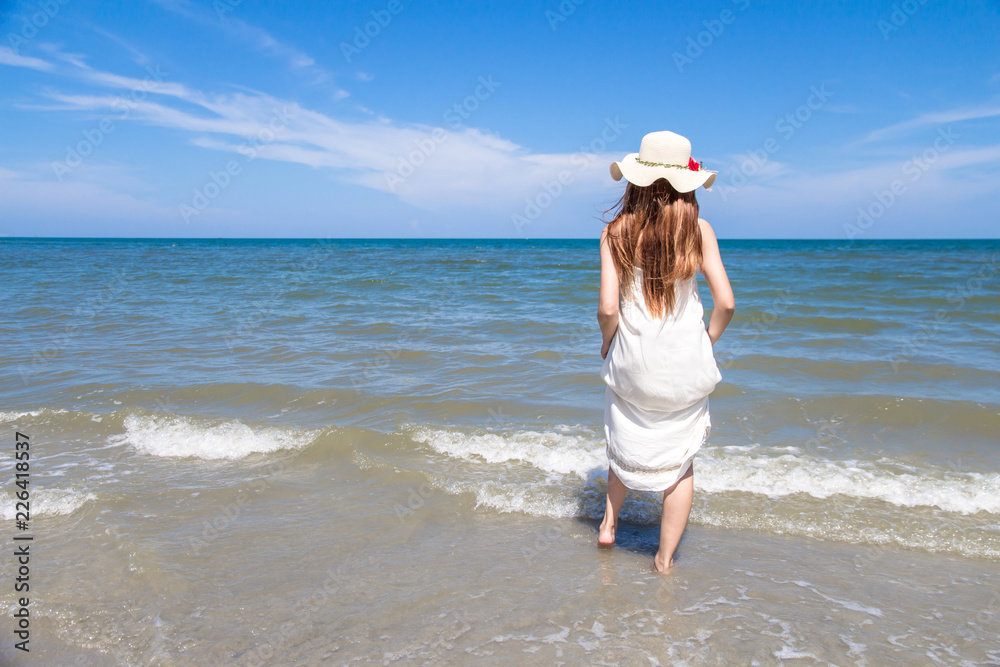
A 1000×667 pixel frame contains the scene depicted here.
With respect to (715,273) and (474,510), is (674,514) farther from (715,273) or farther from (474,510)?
(474,510)

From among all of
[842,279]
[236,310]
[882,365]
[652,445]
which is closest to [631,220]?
[652,445]

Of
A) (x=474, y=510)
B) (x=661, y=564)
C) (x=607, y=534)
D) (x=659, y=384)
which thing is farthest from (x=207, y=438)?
(x=659, y=384)

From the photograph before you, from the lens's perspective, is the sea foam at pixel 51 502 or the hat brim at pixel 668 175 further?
the sea foam at pixel 51 502

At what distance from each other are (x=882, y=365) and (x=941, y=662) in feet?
18.4

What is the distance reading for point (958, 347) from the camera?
7.94 m

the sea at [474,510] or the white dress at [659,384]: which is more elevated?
the white dress at [659,384]

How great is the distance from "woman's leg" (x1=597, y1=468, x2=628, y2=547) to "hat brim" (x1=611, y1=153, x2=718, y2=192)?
1.47 m

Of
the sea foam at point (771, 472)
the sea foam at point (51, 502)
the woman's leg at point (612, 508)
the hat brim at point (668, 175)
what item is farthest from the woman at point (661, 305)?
the sea foam at point (51, 502)

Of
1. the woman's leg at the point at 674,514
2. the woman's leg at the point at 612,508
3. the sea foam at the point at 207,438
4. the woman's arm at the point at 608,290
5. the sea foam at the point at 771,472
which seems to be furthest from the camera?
the sea foam at the point at 207,438

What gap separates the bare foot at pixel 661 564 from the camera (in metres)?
2.95

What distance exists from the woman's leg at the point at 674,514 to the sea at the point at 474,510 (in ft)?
0.45

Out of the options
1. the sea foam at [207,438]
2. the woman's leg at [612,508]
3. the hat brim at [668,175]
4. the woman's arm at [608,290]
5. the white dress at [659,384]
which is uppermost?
the hat brim at [668,175]

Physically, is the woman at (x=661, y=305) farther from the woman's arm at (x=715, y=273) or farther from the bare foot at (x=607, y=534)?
the bare foot at (x=607, y=534)

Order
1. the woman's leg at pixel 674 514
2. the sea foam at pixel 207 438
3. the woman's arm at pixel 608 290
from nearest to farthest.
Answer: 1. the woman's arm at pixel 608 290
2. the woman's leg at pixel 674 514
3. the sea foam at pixel 207 438
